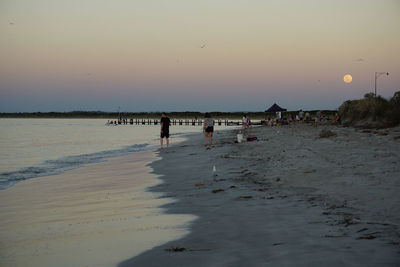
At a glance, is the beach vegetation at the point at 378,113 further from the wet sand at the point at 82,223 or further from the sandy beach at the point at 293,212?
the wet sand at the point at 82,223

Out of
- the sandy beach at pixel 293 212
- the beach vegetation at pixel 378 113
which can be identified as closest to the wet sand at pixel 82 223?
the sandy beach at pixel 293 212

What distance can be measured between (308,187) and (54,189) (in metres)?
7.64

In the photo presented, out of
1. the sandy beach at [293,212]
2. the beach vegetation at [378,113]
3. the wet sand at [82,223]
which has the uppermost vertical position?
the beach vegetation at [378,113]

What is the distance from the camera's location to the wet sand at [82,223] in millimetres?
5953

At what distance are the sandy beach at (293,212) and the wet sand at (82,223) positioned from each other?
0.51m

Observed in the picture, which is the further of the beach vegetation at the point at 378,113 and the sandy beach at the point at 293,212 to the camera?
the beach vegetation at the point at 378,113

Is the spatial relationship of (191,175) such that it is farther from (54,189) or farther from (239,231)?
(239,231)

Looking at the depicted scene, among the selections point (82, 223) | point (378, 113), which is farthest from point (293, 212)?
point (378, 113)

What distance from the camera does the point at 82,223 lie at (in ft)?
26.0

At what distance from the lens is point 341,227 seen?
20.8 ft

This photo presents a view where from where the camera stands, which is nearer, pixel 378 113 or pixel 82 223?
pixel 82 223

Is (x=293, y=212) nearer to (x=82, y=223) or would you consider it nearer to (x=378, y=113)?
(x=82, y=223)

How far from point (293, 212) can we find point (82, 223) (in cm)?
403

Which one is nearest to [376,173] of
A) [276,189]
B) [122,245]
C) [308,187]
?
[308,187]
